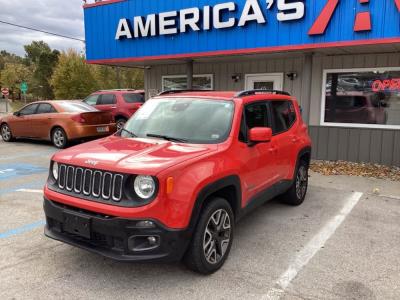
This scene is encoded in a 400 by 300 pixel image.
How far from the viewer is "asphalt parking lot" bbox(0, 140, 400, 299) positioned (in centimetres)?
337

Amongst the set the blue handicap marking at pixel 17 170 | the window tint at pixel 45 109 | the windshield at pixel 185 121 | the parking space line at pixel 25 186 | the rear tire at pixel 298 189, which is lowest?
the blue handicap marking at pixel 17 170

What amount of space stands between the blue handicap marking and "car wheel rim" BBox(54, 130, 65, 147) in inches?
97.7

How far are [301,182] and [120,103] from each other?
9.73 metres

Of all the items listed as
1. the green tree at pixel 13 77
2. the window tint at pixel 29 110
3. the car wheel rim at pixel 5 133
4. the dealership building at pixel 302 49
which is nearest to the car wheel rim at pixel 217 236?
the dealership building at pixel 302 49

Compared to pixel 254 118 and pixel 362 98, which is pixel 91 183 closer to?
pixel 254 118

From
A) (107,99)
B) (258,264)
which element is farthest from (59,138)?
(258,264)

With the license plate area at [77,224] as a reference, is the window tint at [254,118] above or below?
above

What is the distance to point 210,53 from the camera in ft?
31.3

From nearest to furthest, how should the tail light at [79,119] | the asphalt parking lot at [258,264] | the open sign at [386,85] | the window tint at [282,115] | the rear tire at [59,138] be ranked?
the asphalt parking lot at [258,264] → the window tint at [282,115] → the open sign at [386,85] → the tail light at [79,119] → the rear tire at [59,138]

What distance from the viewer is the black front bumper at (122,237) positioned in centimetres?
312

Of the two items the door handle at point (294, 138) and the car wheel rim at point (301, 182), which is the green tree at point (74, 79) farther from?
the door handle at point (294, 138)

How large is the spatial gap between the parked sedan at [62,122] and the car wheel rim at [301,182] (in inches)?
294

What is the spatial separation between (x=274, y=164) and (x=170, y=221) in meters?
2.14

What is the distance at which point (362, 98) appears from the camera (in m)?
9.28
